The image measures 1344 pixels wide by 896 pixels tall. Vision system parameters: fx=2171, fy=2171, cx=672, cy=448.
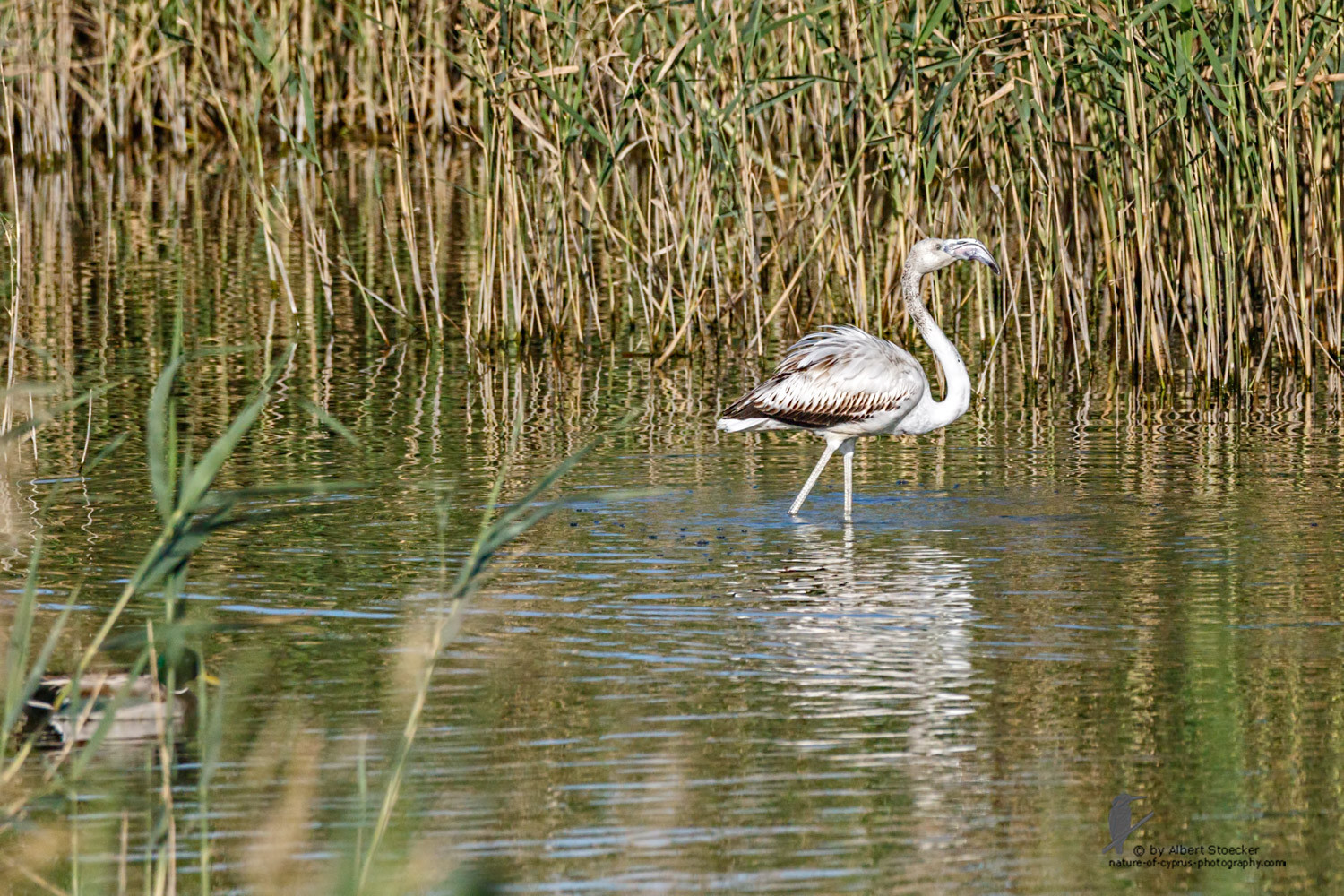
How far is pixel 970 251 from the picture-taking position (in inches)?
346

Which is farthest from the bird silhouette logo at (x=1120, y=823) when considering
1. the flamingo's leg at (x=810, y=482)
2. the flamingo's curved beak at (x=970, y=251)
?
the flamingo's curved beak at (x=970, y=251)

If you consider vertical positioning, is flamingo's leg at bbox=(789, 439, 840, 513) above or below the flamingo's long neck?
below

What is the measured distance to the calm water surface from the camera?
458 centimetres

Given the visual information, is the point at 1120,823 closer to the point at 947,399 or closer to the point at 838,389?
the point at 838,389

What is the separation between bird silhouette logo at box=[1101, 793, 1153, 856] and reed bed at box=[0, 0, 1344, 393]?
568cm

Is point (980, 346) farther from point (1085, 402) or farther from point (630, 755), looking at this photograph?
point (630, 755)

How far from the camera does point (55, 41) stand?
68.8 feet

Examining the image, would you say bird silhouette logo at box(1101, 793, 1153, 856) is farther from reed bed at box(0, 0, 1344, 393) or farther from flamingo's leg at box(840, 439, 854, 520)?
reed bed at box(0, 0, 1344, 393)

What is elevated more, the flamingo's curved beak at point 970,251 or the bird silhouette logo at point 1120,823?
the flamingo's curved beak at point 970,251

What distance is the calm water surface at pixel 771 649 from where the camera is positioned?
4.58 metres

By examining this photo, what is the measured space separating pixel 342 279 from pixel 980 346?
528 centimetres

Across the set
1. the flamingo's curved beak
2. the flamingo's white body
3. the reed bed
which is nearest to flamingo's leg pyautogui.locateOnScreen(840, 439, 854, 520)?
the flamingo's white body

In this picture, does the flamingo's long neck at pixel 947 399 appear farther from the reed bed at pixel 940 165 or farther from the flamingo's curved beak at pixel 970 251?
the reed bed at pixel 940 165

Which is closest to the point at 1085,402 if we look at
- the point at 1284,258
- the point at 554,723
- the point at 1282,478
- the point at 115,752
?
the point at 1284,258
